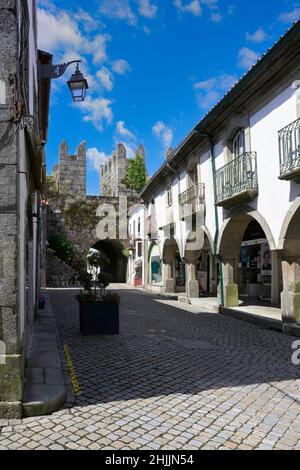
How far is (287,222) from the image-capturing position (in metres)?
8.99

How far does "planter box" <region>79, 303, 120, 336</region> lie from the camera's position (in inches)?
328

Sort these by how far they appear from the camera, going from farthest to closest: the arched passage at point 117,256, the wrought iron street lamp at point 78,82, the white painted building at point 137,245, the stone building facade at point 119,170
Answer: the stone building facade at point 119,170 → the arched passage at point 117,256 → the white painted building at point 137,245 → the wrought iron street lamp at point 78,82

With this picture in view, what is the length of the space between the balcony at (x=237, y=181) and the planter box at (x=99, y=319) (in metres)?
4.58

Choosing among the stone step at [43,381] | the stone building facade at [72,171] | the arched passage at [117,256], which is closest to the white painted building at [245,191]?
the stone step at [43,381]

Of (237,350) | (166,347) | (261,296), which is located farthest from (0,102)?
(261,296)

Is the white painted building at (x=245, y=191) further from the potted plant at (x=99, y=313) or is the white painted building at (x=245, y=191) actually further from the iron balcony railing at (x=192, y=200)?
the potted plant at (x=99, y=313)

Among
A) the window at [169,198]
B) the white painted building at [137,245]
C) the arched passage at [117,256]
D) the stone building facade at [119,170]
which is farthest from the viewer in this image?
the stone building facade at [119,170]

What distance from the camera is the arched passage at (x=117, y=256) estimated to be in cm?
3168

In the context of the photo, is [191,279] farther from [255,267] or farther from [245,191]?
[245,191]

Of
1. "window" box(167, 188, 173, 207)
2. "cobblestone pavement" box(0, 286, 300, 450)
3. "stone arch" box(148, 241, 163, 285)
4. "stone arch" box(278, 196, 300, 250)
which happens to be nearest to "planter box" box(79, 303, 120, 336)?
"cobblestone pavement" box(0, 286, 300, 450)

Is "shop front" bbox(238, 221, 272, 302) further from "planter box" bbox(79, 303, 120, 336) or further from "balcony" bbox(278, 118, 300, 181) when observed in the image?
"planter box" bbox(79, 303, 120, 336)

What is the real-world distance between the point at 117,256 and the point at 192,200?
19330mm

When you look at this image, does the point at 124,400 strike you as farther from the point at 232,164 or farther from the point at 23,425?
the point at 232,164

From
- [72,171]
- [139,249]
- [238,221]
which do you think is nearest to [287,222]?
[238,221]
